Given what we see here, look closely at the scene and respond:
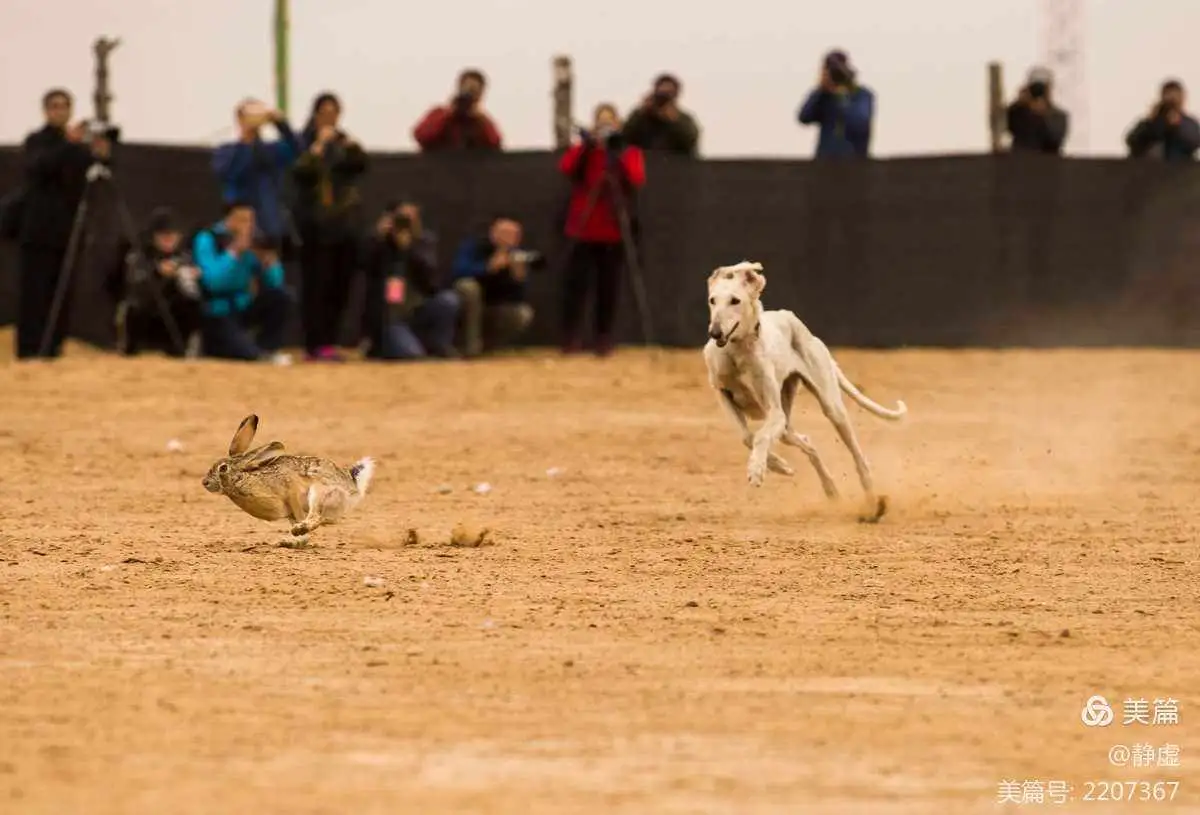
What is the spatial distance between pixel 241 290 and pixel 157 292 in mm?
667

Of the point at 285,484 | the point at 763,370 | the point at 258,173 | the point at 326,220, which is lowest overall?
the point at 285,484

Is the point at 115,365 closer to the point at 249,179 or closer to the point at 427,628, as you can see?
the point at 249,179

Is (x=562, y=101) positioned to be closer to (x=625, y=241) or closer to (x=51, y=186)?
(x=625, y=241)

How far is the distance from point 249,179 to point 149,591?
36.1 ft

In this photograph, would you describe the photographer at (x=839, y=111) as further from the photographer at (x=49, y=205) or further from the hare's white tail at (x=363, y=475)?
Answer: the hare's white tail at (x=363, y=475)

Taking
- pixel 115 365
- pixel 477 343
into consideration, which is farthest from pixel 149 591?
pixel 477 343

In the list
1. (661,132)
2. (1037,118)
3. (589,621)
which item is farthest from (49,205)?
(589,621)

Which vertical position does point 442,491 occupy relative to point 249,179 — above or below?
below

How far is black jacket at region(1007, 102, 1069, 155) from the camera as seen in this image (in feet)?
73.9

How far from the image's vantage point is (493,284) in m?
21.6

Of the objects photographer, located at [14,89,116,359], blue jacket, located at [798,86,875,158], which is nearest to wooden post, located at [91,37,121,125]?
photographer, located at [14,89,116,359]

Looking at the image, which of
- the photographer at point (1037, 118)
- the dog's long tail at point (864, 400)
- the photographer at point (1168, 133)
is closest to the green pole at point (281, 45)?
the photographer at point (1037, 118)

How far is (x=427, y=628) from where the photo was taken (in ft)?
29.1

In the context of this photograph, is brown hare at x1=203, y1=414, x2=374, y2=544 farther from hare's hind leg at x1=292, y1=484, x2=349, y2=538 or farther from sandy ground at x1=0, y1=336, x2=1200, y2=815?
sandy ground at x1=0, y1=336, x2=1200, y2=815
